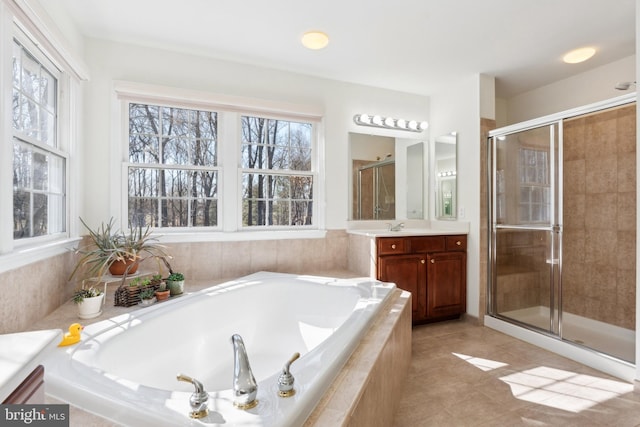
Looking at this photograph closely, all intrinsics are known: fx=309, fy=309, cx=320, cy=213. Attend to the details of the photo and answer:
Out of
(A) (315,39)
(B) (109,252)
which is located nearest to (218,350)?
(B) (109,252)

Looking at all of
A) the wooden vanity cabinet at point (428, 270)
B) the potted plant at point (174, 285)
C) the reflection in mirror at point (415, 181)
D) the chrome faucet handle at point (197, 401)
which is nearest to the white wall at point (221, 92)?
the reflection in mirror at point (415, 181)

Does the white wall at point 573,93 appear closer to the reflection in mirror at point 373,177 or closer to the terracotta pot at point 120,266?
the reflection in mirror at point 373,177

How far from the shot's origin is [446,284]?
297cm

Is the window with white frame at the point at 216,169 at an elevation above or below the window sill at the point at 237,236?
above

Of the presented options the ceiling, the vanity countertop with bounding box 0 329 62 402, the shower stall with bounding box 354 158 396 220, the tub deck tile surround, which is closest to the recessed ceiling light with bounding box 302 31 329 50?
the ceiling

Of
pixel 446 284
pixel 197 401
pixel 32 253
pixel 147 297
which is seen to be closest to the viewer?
pixel 197 401

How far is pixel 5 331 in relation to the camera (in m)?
1.35

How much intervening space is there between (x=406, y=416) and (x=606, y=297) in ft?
7.82

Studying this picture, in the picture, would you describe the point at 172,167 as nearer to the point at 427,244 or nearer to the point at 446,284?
the point at 427,244

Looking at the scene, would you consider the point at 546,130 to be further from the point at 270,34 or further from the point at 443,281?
the point at 270,34

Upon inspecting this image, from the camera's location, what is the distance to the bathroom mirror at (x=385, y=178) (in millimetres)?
3234

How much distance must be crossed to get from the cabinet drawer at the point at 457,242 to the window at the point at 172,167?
2204 mm

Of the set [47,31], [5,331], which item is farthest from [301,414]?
[47,31]

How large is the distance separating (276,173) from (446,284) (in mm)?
1952
